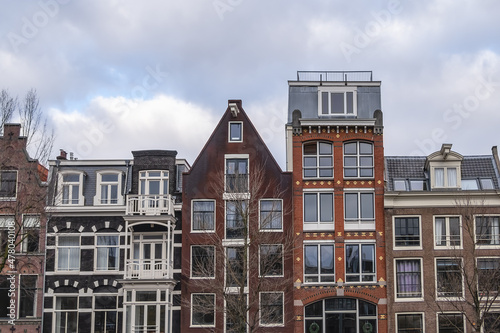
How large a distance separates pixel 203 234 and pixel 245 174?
14.2 feet

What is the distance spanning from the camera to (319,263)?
145ft

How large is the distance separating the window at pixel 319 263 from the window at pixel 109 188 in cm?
1192

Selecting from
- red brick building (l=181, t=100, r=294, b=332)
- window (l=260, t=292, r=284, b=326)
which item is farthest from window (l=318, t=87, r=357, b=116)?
window (l=260, t=292, r=284, b=326)

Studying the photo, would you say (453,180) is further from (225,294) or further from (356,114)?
(225,294)

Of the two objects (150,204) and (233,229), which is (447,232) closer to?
(233,229)

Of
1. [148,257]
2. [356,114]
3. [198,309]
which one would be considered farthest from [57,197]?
[356,114]

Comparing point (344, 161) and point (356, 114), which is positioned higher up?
point (356, 114)

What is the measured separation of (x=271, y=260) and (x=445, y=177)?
12127mm

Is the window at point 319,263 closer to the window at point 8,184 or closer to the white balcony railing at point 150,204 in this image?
the white balcony railing at point 150,204

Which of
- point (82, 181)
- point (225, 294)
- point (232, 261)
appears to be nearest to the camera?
point (225, 294)

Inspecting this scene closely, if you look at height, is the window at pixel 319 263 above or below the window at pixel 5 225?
below

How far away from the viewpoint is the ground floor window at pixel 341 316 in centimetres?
4366

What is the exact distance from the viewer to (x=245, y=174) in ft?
147

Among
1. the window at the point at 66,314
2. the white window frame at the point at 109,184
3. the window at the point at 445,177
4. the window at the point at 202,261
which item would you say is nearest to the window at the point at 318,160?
the window at the point at 445,177
